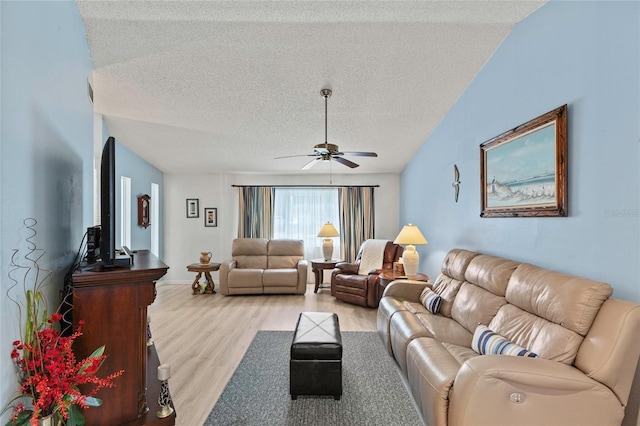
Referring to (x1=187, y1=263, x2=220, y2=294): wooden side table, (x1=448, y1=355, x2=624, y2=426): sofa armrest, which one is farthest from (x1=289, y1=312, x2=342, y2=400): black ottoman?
(x1=187, y1=263, x2=220, y2=294): wooden side table

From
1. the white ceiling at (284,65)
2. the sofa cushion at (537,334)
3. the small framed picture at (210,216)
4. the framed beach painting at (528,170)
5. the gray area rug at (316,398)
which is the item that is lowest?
the gray area rug at (316,398)

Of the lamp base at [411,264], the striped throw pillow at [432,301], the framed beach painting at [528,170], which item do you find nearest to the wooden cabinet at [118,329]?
the striped throw pillow at [432,301]

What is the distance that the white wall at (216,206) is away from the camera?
20.2 ft

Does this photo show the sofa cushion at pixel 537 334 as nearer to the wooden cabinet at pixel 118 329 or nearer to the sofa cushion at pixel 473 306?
the sofa cushion at pixel 473 306

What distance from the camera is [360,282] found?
14.7 feet

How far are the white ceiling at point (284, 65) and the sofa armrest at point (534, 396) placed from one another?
2.43 meters

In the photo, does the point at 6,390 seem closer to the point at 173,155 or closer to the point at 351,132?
the point at 351,132

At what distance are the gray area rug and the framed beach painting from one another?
1.76 metres

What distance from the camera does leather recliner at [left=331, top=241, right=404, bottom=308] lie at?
4398mm

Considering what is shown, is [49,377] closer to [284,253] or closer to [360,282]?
[360,282]

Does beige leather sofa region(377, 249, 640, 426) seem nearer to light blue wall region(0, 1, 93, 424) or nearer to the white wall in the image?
light blue wall region(0, 1, 93, 424)

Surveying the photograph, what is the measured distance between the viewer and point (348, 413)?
2.05 meters

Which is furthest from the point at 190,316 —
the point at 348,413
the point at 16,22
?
the point at 16,22

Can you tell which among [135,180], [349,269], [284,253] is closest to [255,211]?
[284,253]
